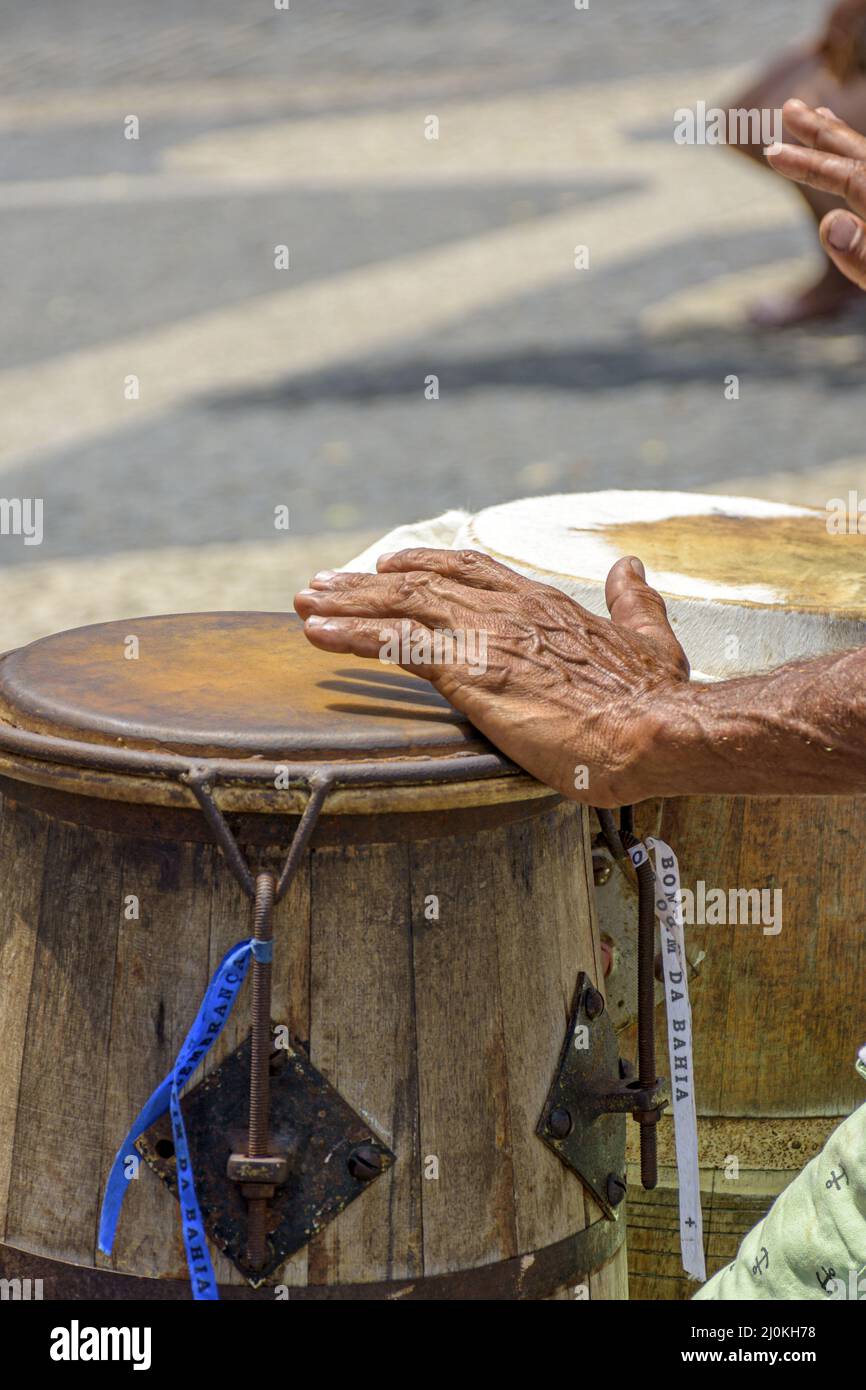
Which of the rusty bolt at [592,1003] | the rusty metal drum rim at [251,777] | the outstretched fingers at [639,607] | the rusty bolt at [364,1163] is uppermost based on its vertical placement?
the outstretched fingers at [639,607]

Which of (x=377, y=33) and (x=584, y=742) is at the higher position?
(x=377, y=33)

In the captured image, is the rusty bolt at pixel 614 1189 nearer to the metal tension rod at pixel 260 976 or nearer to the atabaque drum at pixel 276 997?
the atabaque drum at pixel 276 997

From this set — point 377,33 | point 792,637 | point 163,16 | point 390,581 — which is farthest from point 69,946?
point 163,16

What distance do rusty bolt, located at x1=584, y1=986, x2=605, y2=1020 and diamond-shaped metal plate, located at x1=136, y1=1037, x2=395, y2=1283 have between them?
0.27m

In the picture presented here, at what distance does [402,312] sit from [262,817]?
740 centimetres

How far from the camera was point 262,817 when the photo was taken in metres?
1.49

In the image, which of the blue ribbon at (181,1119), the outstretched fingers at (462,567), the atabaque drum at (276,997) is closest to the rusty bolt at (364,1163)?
the atabaque drum at (276,997)

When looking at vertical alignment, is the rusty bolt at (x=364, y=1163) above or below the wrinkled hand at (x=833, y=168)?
below

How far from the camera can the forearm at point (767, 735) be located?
1.49m

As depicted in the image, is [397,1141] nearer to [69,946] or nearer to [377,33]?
[69,946]

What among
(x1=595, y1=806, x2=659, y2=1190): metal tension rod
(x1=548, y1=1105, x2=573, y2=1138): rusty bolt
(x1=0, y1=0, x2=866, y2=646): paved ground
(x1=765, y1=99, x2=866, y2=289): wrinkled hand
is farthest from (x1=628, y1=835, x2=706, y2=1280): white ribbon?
(x1=0, y1=0, x2=866, y2=646): paved ground

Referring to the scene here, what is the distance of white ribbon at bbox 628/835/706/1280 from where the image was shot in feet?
5.78

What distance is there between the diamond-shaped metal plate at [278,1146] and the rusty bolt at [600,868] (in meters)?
0.44
